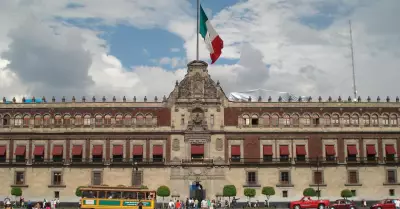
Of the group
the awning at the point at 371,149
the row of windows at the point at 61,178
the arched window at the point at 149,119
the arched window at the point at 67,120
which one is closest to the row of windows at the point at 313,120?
the awning at the point at 371,149

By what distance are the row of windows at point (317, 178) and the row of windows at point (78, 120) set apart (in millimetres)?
15607

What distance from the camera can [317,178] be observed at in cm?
7456

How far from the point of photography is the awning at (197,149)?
74.1m

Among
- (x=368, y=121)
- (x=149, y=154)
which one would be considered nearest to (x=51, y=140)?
(x=149, y=154)

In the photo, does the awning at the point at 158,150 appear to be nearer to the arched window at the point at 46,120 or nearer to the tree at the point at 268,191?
the tree at the point at 268,191

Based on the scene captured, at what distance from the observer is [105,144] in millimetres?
74812

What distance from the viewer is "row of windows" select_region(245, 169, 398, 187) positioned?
2918 inches

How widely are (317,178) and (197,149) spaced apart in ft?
56.6

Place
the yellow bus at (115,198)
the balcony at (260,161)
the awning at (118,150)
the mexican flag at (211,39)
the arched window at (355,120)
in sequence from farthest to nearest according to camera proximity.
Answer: the arched window at (355,120)
the awning at (118,150)
the balcony at (260,161)
the mexican flag at (211,39)
the yellow bus at (115,198)

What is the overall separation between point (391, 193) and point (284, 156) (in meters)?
16.0

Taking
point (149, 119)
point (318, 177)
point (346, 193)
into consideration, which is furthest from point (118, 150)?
point (346, 193)

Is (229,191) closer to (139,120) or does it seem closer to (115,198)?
(139,120)

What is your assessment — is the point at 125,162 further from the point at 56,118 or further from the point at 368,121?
the point at 368,121

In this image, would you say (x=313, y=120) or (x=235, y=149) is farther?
(x=313, y=120)
